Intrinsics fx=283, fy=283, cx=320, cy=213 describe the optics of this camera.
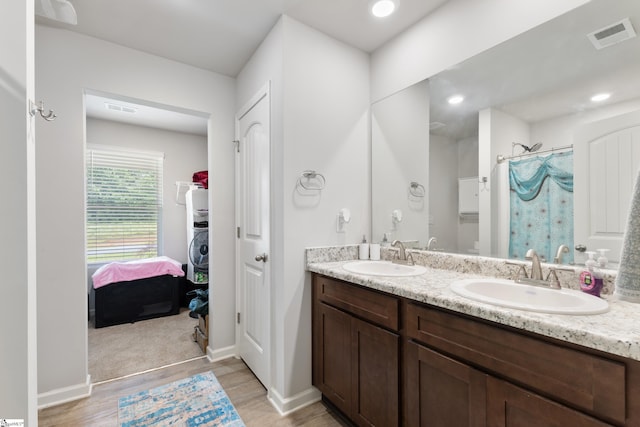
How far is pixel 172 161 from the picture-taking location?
438 cm

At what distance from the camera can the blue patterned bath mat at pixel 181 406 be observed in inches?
67.8

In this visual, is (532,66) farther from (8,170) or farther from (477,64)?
(8,170)

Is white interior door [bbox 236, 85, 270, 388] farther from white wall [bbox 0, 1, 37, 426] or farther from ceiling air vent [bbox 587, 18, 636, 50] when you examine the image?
ceiling air vent [bbox 587, 18, 636, 50]

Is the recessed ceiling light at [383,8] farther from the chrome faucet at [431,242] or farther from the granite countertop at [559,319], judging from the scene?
the granite countertop at [559,319]

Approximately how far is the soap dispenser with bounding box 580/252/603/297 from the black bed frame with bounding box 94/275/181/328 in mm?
3943

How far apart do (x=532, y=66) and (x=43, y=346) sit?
3.41 meters

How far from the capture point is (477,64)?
1.63m

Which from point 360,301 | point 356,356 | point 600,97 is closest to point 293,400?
point 356,356

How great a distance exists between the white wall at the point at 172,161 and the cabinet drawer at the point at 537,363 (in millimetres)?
4208

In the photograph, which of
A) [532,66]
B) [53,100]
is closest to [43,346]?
[53,100]

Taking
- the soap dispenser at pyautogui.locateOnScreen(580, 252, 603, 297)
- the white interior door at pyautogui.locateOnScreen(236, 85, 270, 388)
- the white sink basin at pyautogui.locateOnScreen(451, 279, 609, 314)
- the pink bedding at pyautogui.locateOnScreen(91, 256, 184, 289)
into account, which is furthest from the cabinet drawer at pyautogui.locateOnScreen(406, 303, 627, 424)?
the pink bedding at pyautogui.locateOnScreen(91, 256, 184, 289)

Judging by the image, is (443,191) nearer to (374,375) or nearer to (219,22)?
(374,375)

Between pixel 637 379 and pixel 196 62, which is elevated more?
pixel 196 62

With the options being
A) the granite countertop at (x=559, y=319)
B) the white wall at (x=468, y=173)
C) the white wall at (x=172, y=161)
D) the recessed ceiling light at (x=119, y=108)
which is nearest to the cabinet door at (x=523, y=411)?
the granite countertop at (x=559, y=319)
